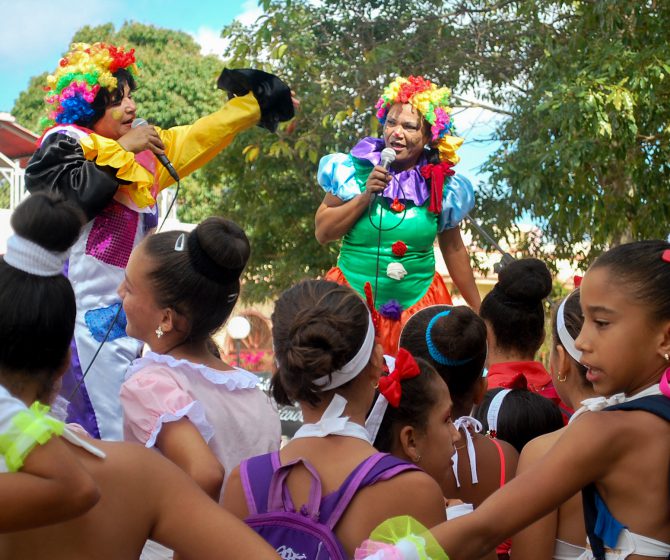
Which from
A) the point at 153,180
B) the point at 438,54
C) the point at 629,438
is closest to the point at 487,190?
the point at 438,54

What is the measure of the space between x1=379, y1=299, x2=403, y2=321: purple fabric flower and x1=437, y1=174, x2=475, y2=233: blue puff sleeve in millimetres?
477

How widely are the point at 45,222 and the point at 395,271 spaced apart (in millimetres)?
2908

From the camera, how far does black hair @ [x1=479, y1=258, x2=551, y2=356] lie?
142 inches

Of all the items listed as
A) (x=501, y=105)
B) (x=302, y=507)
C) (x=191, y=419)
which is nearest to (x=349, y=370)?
(x=302, y=507)

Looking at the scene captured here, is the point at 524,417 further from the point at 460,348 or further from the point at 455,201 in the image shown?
the point at 455,201

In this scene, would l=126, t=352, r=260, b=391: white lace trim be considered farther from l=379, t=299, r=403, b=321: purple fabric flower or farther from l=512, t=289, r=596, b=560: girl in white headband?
l=379, t=299, r=403, b=321: purple fabric flower

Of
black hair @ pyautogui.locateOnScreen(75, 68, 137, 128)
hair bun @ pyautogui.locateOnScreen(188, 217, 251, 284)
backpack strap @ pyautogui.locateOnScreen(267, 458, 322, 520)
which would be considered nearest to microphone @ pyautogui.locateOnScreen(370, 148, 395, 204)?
black hair @ pyautogui.locateOnScreen(75, 68, 137, 128)

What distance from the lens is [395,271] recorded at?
449 cm

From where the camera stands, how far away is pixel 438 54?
34.1 feet

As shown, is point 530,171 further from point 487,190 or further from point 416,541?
point 416,541

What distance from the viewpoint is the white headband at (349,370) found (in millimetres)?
2186

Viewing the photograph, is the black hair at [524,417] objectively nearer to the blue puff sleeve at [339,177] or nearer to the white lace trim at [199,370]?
the white lace trim at [199,370]

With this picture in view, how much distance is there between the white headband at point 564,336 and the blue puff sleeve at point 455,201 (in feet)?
6.71

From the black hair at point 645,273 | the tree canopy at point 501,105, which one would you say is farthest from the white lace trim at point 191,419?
the tree canopy at point 501,105
